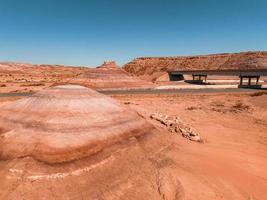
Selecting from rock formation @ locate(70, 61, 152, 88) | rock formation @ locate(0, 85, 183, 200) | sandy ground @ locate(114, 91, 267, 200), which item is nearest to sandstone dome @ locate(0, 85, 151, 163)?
rock formation @ locate(0, 85, 183, 200)

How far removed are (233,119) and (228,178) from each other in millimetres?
11448

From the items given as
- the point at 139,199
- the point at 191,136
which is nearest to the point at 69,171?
the point at 139,199

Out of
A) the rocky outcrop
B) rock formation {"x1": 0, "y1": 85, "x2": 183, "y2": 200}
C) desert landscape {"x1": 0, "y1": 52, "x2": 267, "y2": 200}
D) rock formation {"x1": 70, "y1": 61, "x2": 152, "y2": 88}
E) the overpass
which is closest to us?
rock formation {"x1": 0, "y1": 85, "x2": 183, "y2": 200}

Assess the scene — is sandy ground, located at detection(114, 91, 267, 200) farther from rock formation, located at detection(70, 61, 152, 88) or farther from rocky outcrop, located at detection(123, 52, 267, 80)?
rocky outcrop, located at detection(123, 52, 267, 80)

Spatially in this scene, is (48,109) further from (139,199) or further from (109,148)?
(139,199)

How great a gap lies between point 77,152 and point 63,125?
1.02m

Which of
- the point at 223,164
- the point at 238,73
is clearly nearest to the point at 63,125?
the point at 223,164

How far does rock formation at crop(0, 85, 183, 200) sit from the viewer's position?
6445mm

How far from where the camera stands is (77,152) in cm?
734

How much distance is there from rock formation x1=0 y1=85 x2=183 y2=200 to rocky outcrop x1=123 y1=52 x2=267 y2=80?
92202mm

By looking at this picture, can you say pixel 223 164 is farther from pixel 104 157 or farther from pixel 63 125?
pixel 63 125

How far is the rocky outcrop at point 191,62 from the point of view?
102 m

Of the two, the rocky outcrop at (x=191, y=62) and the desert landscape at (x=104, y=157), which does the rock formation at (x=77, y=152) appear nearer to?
the desert landscape at (x=104, y=157)

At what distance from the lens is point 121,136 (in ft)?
28.1
